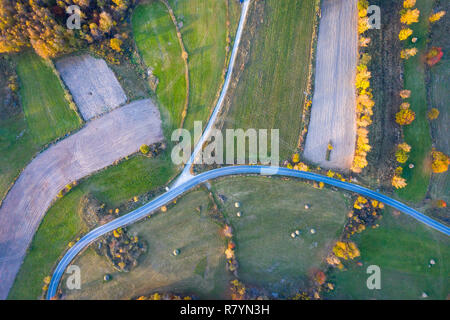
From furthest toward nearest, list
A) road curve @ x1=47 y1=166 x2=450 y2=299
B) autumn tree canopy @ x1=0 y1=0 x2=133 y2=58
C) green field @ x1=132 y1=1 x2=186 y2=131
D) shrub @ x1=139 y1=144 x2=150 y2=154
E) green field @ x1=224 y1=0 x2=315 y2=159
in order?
1. green field @ x1=132 y1=1 x2=186 y2=131
2. green field @ x1=224 y1=0 x2=315 y2=159
3. road curve @ x1=47 y1=166 x2=450 y2=299
4. shrub @ x1=139 y1=144 x2=150 y2=154
5. autumn tree canopy @ x1=0 y1=0 x2=133 y2=58

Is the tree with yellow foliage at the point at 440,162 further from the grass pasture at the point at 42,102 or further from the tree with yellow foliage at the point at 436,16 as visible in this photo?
the grass pasture at the point at 42,102

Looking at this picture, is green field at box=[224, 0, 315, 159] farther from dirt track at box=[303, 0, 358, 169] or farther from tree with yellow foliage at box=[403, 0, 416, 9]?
tree with yellow foliage at box=[403, 0, 416, 9]

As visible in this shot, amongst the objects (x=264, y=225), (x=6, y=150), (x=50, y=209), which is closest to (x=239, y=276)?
(x=264, y=225)

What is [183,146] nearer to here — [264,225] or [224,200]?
[224,200]

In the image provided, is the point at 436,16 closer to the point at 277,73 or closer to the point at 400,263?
the point at 277,73

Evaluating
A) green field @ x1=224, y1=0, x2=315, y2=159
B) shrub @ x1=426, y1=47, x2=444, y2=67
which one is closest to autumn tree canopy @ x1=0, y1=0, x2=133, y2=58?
green field @ x1=224, y1=0, x2=315, y2=159

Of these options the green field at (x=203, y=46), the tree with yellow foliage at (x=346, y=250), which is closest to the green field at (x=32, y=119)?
the green field at (x=203, y=46)
